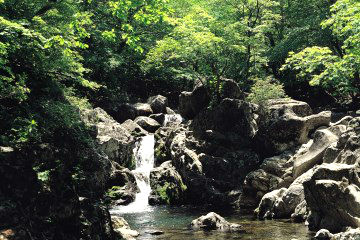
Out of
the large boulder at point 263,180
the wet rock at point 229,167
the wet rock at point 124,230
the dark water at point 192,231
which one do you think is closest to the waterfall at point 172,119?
the wet rock at point 229,167

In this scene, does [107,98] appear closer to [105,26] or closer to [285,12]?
[105,26]

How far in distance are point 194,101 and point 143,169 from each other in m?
7.41

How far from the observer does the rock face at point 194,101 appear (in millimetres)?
30328

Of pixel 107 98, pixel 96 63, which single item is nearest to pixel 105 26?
pixel 96 63

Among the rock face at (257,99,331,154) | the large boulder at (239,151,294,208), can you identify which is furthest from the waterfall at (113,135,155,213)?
the rock face at (257,99,331,154)

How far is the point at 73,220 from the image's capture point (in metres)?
11.9

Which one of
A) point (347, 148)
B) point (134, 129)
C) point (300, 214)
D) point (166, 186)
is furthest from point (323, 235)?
point (134, 129)

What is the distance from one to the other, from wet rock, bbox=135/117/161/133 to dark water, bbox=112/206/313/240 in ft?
41.6

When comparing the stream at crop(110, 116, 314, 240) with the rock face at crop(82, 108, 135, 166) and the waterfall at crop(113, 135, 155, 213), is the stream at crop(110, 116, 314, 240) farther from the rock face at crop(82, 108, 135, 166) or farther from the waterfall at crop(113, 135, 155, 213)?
the rock face at crop(82, 108, 135, 166)

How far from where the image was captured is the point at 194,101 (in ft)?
101

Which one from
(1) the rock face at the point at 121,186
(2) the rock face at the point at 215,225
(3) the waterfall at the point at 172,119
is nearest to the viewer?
(2) the rock face at the point at 215,225

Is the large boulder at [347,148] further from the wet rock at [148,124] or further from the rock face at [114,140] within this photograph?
the wet rock at [148,124]

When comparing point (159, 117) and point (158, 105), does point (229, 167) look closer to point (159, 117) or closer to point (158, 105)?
point (159, 117)

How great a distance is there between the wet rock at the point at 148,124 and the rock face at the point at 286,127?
12245 mm
